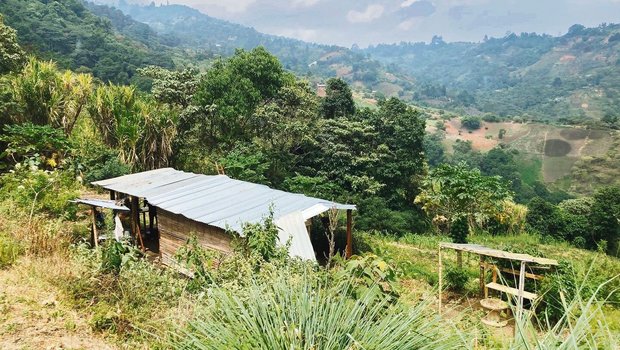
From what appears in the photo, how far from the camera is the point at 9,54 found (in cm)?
1498

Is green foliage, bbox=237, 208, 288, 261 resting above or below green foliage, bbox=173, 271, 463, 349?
below

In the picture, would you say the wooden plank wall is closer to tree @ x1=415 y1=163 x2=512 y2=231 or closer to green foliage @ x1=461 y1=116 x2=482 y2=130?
tree @ x1=415 y1=163 x2=512 y2=231

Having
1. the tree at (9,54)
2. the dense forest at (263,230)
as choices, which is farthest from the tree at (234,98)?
the tree at (9,54)

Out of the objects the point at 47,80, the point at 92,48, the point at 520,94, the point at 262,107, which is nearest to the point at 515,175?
the point at 262,107

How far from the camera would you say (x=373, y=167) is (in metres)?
17.2

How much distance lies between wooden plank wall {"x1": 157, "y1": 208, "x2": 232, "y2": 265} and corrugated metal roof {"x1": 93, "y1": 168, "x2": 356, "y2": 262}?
25 cm

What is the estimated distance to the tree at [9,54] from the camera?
14375 millimetres

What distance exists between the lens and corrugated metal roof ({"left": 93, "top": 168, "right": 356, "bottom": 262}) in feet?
23.5

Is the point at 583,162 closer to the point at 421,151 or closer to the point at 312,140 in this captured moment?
the point at 421,151

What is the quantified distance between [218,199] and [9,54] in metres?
12.2

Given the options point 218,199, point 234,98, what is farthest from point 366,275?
point 234,98

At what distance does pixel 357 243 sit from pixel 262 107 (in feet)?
24.6

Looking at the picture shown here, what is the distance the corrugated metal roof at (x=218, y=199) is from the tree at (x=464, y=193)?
8.56 m

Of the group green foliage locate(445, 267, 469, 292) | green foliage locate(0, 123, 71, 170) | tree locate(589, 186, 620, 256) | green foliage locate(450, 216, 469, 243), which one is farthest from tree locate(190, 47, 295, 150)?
tree locate(589, 186, 620, 256)
